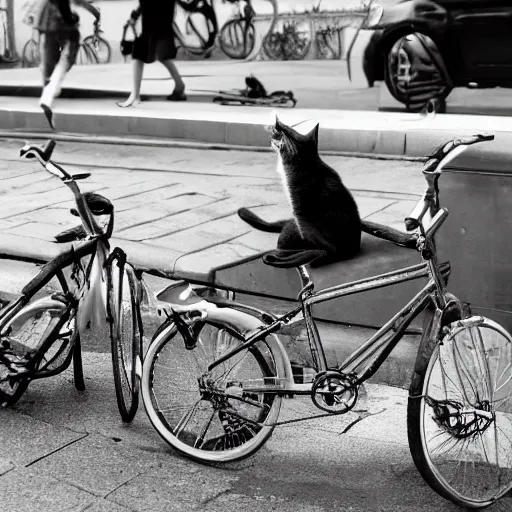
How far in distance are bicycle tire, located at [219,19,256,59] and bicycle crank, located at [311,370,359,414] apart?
35.4 feet

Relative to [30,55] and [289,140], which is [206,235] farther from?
[30,55]

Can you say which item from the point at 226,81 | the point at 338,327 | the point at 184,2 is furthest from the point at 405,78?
the point at 338,327

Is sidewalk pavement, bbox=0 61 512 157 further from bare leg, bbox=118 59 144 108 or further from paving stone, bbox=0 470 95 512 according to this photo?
paving stone, bbox=0 470 95 512

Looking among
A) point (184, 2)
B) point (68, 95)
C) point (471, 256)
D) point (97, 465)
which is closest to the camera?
point (97, 465)

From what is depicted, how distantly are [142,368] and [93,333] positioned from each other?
1.28 meters

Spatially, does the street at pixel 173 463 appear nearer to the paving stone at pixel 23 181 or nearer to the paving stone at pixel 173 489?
the paving stone at pixel 173 489

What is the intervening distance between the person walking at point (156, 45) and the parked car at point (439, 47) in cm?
263

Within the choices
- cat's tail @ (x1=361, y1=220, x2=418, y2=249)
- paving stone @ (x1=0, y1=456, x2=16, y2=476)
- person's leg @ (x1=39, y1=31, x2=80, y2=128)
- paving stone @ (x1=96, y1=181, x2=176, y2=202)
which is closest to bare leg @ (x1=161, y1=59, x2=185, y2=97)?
person's leg @ (x1=39, y1=31, x2=80, y2=128)

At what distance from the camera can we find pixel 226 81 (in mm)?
12500

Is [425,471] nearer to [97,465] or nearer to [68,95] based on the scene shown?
[97,465]

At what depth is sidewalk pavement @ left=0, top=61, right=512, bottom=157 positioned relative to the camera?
Result: 8.77m

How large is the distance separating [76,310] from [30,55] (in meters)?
12.0

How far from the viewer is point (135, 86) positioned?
1105 cm

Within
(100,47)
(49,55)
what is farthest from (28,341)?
(100,47)
